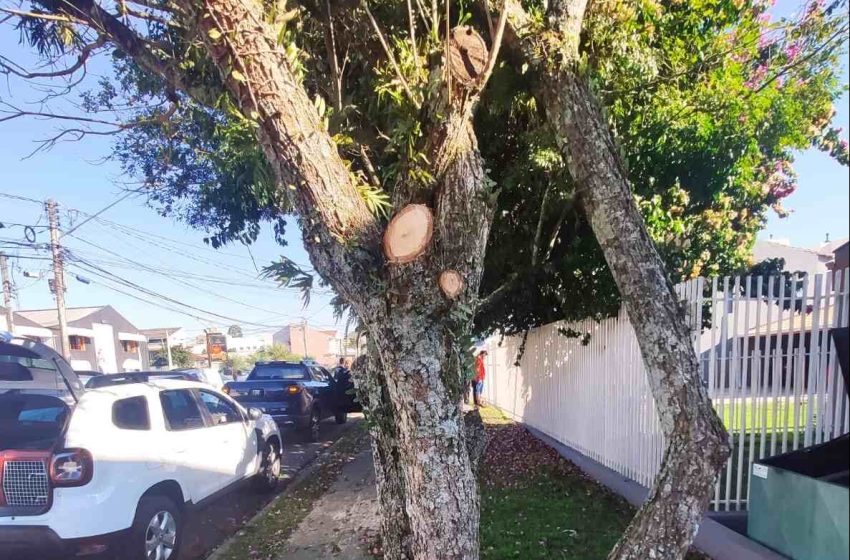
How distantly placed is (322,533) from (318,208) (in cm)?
379

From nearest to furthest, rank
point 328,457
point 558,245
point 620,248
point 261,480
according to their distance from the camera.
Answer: point 620,248
point 558,245
point 261,480
point 328,457

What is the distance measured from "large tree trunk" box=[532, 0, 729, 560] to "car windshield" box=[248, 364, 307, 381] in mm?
9483

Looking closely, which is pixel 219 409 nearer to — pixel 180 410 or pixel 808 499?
pixel 180 410

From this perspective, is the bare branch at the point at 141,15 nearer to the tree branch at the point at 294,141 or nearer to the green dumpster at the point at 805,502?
the tree branch at the point at 294,141

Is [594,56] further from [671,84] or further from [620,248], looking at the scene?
[620,248]

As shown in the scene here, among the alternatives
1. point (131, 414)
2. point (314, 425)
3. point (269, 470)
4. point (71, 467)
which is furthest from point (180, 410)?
point (314, 425)

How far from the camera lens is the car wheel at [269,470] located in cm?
673

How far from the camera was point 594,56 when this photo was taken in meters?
4.61

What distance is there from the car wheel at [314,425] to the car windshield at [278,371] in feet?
4.45

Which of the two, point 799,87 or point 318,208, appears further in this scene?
point 799,87

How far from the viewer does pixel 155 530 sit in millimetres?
4355

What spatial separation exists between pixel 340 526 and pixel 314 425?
17.7ft

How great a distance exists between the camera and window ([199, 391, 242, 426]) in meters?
5.82

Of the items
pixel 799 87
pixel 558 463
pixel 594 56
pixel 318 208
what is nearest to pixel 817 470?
pixel 318 208
